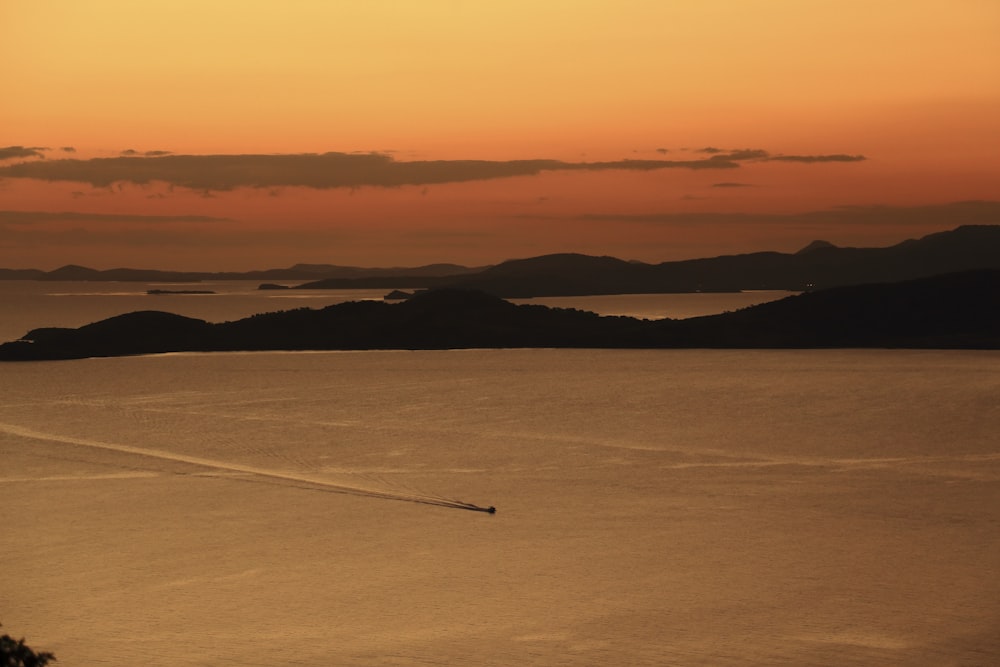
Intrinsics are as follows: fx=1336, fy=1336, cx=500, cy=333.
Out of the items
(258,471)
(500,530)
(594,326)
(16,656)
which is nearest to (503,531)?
(500,530)

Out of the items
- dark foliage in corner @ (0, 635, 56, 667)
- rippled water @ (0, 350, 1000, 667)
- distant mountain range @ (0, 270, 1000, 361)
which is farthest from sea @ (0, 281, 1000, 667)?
distant mountain range @ (0, 270, 1000, 361)

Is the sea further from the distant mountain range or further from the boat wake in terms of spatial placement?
the distant mountain range

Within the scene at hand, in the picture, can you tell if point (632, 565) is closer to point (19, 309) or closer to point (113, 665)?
point (113, 665)

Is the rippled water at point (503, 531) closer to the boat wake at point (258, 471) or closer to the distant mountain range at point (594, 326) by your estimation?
the boat wake at point (258, 471)

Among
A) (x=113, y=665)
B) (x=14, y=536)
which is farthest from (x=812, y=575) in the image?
(x=14, y=536)

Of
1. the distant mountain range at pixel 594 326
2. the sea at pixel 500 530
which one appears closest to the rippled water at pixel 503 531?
the sea at pixel 500 530
